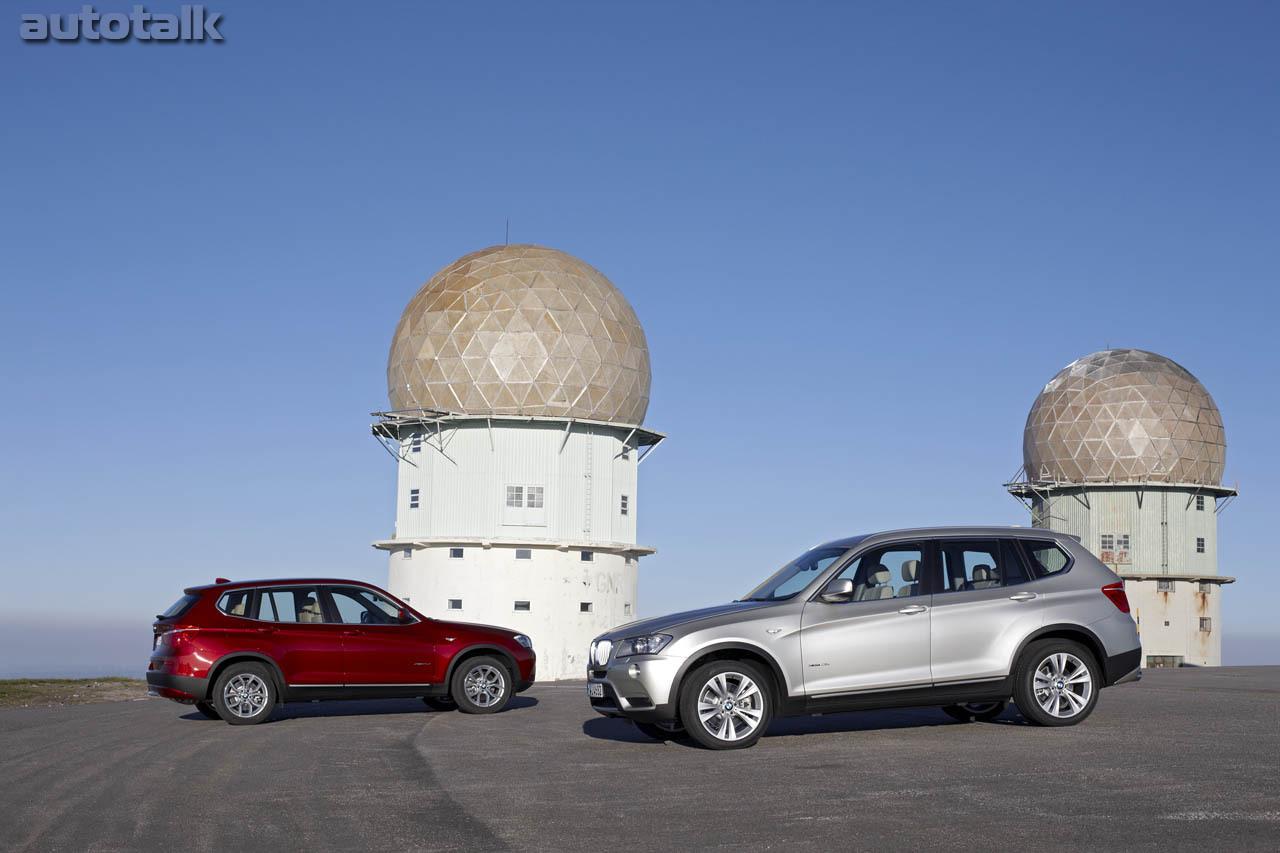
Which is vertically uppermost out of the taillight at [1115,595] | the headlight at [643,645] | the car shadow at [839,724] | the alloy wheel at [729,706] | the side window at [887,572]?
the side window at [887,572]

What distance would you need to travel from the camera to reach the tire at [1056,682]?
11.9 metres

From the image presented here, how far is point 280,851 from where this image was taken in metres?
7.02

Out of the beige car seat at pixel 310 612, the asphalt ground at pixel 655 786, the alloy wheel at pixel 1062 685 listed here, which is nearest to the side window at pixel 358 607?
the beige car seat at pixel 310 612

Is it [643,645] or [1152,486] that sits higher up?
[1152,486]

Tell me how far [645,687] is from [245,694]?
600cm

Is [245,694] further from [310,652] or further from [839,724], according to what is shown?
[839,724]

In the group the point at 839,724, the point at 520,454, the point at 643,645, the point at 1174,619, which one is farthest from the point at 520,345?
the point at 1174,619

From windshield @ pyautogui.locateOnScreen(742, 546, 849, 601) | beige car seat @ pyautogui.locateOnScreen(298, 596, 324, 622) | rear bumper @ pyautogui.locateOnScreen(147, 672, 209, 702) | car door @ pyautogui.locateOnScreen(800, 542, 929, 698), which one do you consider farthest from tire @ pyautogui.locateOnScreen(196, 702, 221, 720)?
car door @ pyautogui.locateOnScreen(800, 542, 929, 698)

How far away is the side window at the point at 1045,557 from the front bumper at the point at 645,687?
3.69 meters

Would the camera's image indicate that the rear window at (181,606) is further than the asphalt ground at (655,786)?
Yes

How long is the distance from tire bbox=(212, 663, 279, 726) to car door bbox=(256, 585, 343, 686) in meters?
0.22

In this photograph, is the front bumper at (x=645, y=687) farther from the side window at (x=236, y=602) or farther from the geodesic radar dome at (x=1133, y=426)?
the geodesic radar dome at (x=1133, y=426)

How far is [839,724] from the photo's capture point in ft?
42.6

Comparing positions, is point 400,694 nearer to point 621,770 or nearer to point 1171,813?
point 621,770
